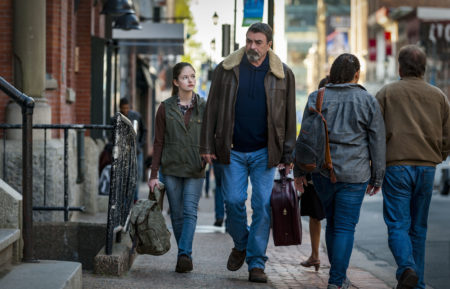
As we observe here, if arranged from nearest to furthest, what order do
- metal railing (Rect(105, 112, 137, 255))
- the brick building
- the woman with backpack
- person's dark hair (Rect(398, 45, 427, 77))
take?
person's dark hair (Rect(398, 45, 427, 77)), metal railing (Rect(105, 112, 137, 255)), the woman with backpack, the brick building

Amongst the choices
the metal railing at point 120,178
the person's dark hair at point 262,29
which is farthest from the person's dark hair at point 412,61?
the metal railing at point 120,178

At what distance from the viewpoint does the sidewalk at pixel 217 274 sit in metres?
6.57

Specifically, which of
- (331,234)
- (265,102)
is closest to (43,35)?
(265,102)

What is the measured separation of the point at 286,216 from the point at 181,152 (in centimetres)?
119

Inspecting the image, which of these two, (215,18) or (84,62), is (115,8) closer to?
(84,62)

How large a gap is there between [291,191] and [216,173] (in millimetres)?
4406

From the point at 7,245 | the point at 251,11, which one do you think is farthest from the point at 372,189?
the point at 251,11

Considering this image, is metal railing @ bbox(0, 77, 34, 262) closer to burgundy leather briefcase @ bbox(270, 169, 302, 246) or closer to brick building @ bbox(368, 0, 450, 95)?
burgundy leather briefcase @ bbox(270, 169, 302, 246)

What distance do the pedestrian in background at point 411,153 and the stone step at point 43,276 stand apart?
7.81ft

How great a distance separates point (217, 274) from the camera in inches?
283

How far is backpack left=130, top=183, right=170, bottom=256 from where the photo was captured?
23.4 feet

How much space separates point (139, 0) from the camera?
24.8 meters

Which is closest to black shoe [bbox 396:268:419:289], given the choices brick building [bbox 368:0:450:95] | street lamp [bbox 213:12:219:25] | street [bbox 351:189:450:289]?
street [bbox 351:189:450:289]

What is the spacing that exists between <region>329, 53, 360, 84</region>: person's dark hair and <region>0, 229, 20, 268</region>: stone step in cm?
254
